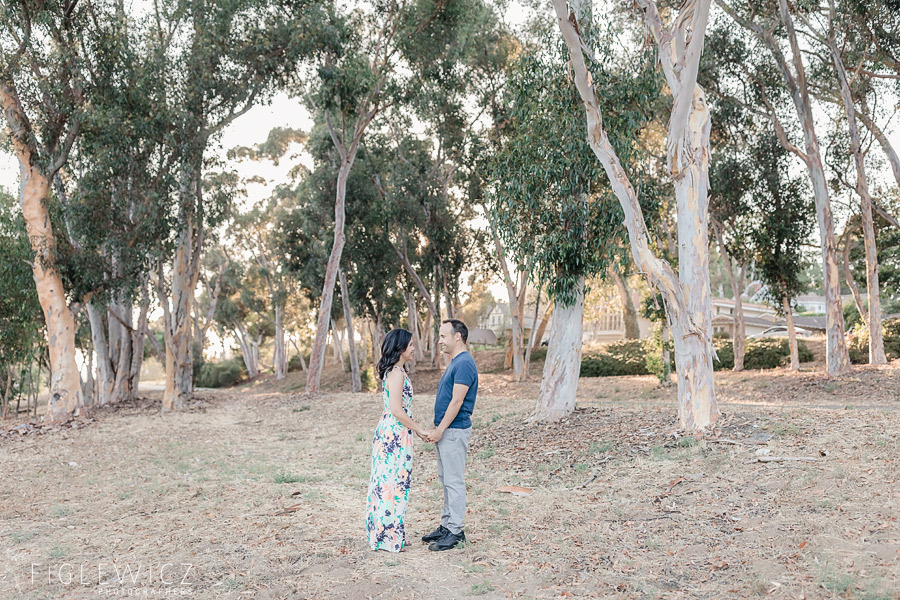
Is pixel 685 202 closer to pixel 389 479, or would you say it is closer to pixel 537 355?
pixel 389 479

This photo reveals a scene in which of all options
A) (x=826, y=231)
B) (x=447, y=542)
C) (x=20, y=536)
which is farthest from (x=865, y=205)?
(x=20, y=536)

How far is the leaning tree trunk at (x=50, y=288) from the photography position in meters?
15.1

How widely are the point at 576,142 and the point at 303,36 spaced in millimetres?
9873

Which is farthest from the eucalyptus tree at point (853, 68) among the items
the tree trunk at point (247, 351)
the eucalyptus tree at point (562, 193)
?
the tree trunk at point (247, 351)

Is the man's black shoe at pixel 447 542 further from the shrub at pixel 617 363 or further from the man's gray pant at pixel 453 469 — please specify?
the shrub at pixel 617 363

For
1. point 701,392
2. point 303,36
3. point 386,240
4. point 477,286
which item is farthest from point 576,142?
point 477,286

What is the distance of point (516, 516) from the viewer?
653cm

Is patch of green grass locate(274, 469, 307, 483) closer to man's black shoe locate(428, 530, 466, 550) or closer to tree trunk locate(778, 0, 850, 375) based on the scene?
man's black shoe locate(428, 530, 466, 550)

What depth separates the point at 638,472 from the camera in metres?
7.55

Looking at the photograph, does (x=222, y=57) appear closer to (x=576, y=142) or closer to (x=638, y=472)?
(x=576, y=142)

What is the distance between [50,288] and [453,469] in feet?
46.2

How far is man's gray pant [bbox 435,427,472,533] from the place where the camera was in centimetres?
510

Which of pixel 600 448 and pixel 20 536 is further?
pixel 600 448

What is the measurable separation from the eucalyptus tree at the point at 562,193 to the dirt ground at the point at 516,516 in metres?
1.34
